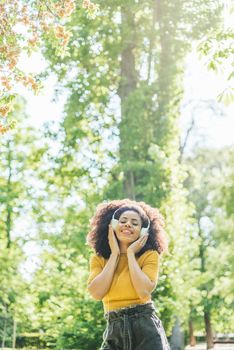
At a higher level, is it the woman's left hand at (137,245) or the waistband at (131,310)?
the woman's left hand at (137,245)

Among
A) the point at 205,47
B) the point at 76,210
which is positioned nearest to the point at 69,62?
the point at 76,210

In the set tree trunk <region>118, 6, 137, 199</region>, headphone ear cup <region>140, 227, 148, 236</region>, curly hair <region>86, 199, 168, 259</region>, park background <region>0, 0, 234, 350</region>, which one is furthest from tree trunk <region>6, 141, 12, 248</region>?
headphone ear cup <region>140, 227, 148, 236</region>

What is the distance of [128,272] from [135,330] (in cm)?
34

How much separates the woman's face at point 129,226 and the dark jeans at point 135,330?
449 millimetres

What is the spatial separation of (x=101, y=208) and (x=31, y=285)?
49.0ft

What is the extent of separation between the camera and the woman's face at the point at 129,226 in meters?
3.67

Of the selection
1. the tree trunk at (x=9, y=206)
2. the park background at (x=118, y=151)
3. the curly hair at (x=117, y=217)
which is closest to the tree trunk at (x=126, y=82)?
the park background at (x=118, y=151)

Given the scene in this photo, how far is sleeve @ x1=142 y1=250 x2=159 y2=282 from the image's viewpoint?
3483 millimetres

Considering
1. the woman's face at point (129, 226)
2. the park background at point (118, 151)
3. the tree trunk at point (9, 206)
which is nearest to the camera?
the woman's face at point (129, 226)

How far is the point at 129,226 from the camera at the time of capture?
12.1 ft

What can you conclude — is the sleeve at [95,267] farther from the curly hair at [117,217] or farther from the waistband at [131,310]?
the waistband at [131,310]

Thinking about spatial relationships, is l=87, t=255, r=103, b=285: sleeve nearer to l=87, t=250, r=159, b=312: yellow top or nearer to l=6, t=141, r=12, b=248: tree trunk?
l=87, t=250, r=159, b=312: yellow top

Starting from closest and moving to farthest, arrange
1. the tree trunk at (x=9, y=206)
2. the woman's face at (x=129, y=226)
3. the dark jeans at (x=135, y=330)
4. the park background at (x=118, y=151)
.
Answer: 1. the dark jeans at (x=135, y=330)
2. the woman's face at (x=129, y=226)
3. the park background at (x=118, y=151)
4. the tree trunk at (x=9, y=206)

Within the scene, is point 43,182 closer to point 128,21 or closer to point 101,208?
point 128,21
